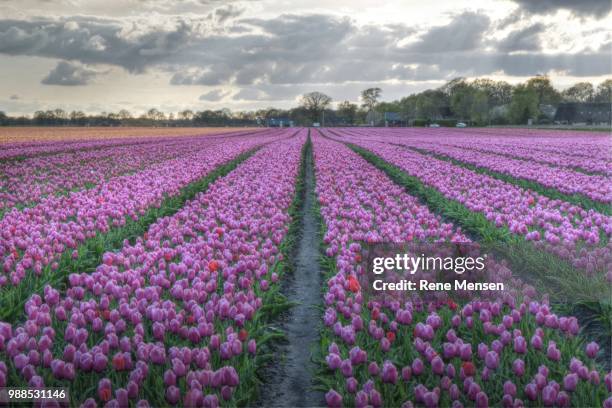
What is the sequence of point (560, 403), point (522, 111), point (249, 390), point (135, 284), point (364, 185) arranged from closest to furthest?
1. point (560, 403)
2. point (249, 390)
3. point (135, 284)
4. point (364, 185)
5. point (522, 111)

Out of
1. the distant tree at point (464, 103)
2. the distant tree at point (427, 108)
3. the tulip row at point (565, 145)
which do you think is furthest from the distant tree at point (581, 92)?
the tulip row at point (565, 145)

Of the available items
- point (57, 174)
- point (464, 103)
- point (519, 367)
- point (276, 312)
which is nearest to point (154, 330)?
point (276, 312)

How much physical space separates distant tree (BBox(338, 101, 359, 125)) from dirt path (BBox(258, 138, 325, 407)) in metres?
183

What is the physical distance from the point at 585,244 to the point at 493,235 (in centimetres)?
135

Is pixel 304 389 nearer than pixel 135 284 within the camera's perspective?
Yes

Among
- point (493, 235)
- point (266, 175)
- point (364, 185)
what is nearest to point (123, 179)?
point (266, 175)

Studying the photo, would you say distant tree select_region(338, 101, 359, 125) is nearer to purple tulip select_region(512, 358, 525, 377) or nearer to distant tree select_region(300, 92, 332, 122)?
distant tree select_region(300, 92, 332, 122)

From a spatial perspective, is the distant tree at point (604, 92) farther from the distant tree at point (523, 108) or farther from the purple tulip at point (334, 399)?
the purple tulip at point (334, 399)

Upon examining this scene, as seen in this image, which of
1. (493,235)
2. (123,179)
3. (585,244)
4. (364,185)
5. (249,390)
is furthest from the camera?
(123,179)

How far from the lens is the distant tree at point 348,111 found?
189125 millimetres

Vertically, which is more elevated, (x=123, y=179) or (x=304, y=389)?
(x=123, y=179)

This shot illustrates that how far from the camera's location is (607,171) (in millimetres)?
15250

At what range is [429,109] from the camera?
144 metres

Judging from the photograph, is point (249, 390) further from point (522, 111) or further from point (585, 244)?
point (522, 111)
